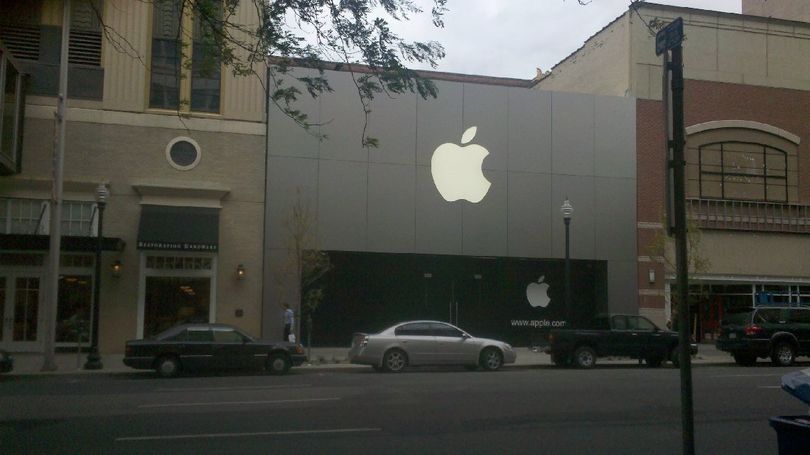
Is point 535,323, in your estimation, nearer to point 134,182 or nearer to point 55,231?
point 134,182

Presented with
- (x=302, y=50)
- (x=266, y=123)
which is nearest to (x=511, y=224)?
(x=266, y=123)

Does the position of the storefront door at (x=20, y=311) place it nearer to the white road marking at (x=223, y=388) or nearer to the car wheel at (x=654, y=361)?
the white road marking at (x=223, y=388)

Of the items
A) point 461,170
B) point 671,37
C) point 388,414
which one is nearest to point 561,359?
point 461,170

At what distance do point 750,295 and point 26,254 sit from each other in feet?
84.7

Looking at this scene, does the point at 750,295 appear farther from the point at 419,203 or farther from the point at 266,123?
the point at 266,123

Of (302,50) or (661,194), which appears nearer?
(302,50)

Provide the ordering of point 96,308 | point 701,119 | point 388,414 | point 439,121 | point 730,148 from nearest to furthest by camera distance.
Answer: point 388,414, point 96,308, point 439,121, point 701,119, point 730,148

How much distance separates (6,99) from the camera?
23.3m

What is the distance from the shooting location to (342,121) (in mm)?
27359

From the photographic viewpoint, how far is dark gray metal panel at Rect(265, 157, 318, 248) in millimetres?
26312

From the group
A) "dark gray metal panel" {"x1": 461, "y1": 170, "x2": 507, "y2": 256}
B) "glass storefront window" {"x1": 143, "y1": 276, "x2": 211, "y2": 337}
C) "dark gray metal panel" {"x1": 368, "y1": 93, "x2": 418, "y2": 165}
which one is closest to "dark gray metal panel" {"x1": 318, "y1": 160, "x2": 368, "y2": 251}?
"dark gray metal panel" {"x1": 368, "y1": 93, "x2": 418, "y2": 165}

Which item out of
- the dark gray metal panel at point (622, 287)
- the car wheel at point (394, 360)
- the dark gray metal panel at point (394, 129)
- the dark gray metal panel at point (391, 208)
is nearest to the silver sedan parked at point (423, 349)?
the car wheel at point (394, 360)

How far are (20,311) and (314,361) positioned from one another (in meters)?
9.36

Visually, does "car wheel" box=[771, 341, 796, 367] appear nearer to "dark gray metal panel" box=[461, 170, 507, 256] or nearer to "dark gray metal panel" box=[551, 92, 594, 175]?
"dark gray metal panel" box=[551, 92, 594, 175]
